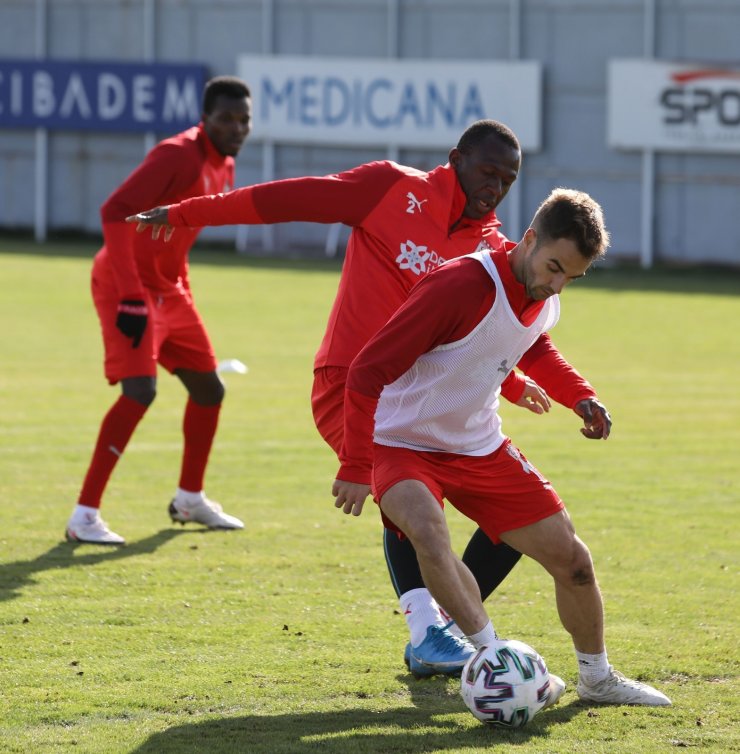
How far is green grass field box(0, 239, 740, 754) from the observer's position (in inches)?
210

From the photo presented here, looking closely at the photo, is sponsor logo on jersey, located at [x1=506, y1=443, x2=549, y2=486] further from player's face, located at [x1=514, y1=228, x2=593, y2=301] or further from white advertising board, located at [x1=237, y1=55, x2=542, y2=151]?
white advertising board, located at [x1=237, y1=55, x2=542, y2=151]

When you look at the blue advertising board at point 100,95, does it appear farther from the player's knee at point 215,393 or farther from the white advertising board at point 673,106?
the player's knee at point 215,393

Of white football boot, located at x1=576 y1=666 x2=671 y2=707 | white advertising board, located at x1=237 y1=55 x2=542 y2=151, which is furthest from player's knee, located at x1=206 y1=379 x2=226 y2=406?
white advertising board, located at x1=237 y1=55 x2=542 y2=151

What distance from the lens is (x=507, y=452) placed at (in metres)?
5.73

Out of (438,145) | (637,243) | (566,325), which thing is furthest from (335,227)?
(566,325)

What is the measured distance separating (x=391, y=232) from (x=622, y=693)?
2.02m

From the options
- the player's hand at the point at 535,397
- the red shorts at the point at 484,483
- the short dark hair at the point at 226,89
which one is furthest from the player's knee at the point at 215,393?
the red shorts at the point at 484,483

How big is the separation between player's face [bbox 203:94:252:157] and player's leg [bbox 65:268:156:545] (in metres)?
0.99

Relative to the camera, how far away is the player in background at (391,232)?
6.17 meters

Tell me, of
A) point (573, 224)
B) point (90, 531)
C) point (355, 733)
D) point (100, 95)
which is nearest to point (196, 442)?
point (90, 531)

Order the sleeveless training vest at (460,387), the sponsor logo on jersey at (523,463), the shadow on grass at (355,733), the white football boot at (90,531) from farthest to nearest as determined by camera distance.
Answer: the white football boot at (90,531)
the sponsor logo on jersey at (523,463)
the sleeveless training vest at (460,387)
the shadow on grass at (355,733)

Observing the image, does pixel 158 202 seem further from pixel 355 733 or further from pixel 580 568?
pixel 355 733

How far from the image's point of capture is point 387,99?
30406mm

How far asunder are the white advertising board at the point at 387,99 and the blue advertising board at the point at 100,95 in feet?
4.61
